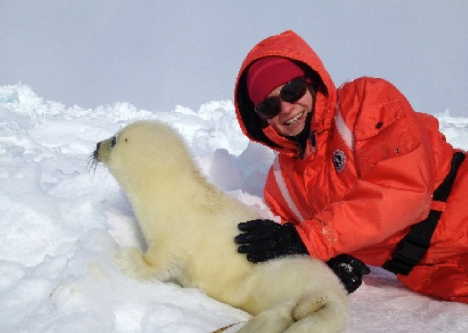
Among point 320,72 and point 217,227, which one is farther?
point 320,72

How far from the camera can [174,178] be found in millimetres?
2348

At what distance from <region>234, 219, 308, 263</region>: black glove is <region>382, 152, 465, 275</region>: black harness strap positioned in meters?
0.67

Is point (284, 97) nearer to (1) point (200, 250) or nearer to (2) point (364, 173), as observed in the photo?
(2) point (364, 173)

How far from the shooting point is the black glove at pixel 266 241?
2092mm

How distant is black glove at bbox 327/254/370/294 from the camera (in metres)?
2.45

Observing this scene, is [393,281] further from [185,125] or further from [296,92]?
[185,125]

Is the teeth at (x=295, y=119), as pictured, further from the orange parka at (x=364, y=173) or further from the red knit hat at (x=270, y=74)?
the red knit hat at (x=270, y=74)

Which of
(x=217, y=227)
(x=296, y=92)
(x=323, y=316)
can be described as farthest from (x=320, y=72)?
(x=323, y=316)

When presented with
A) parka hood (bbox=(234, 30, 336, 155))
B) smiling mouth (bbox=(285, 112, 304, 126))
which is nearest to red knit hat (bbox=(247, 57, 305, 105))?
parka hood (bbox=(234, 30, 336, 155))

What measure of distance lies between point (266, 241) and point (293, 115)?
0.84 meters

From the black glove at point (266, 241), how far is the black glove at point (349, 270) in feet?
1.41

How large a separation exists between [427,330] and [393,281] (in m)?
0.99

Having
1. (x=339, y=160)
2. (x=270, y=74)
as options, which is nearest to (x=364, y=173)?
(x=339, y=160)

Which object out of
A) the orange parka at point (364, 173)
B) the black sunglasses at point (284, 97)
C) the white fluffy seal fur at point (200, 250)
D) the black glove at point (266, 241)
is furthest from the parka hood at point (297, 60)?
the black glove at point (266, 241)
